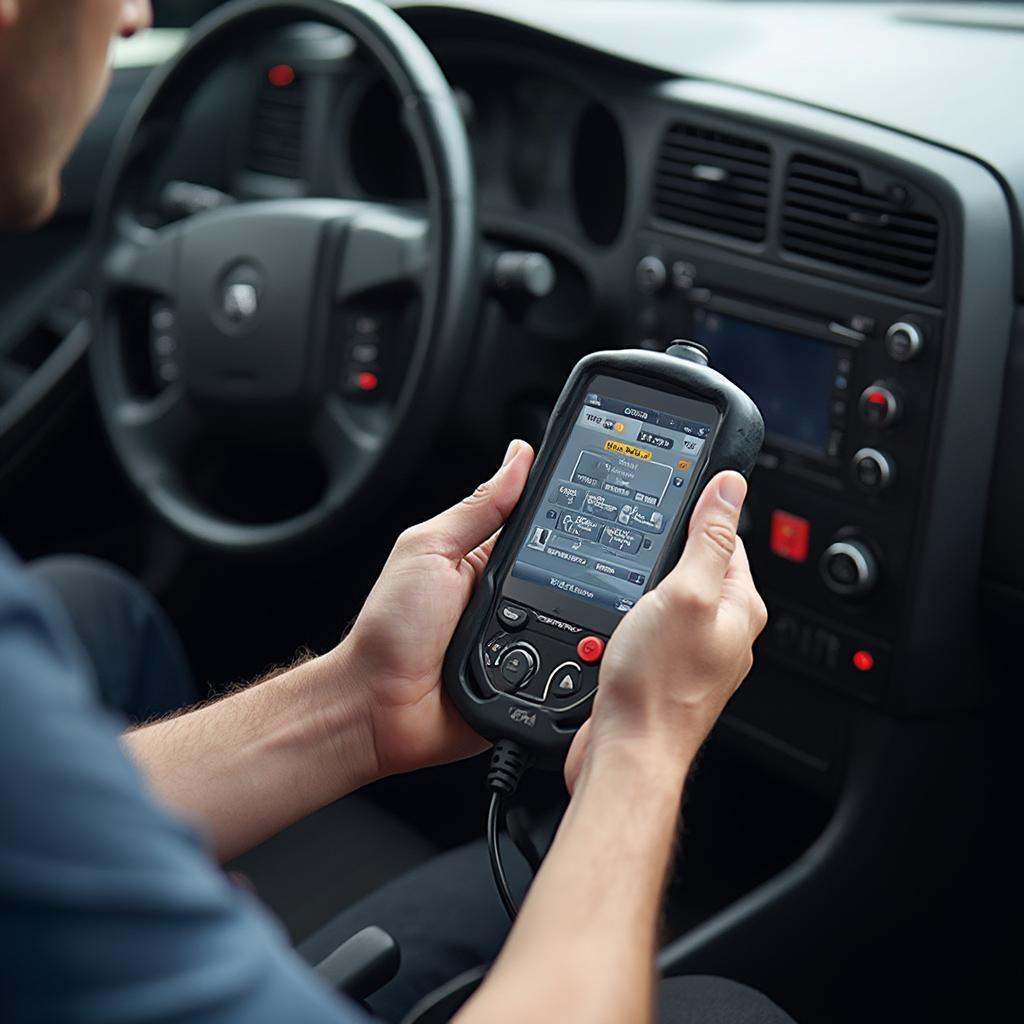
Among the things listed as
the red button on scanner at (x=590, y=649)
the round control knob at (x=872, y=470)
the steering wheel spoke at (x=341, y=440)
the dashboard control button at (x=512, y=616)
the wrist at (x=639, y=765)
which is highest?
the wrist at (x=639, y=765)

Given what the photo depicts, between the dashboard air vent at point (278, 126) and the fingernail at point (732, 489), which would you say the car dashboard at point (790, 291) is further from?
the fingernail at point (732, 489)

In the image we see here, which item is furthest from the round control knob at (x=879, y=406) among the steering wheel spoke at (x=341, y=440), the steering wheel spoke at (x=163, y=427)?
the steering wheel spoke at (x=163, y=427)

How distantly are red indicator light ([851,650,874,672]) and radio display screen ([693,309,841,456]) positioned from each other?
7.9 inches

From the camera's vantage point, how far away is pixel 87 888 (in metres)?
0.56

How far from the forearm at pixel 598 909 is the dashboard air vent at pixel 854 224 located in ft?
2.18

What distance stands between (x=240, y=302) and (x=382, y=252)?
18 centimetres

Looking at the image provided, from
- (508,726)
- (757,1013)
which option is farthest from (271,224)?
(757,1013)

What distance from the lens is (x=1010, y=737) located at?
1.62m

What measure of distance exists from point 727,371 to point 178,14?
1439 mm

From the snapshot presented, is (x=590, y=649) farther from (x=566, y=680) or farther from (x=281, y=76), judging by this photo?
(x=281, y=76)

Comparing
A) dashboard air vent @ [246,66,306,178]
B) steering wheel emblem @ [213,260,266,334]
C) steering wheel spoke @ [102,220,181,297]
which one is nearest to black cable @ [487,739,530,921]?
steering wheel emblem @ [213,260,266,334]

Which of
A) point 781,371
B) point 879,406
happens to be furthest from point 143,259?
point 879,406

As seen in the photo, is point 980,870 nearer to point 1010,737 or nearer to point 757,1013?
point 1010,737

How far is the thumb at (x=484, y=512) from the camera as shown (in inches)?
44.8
